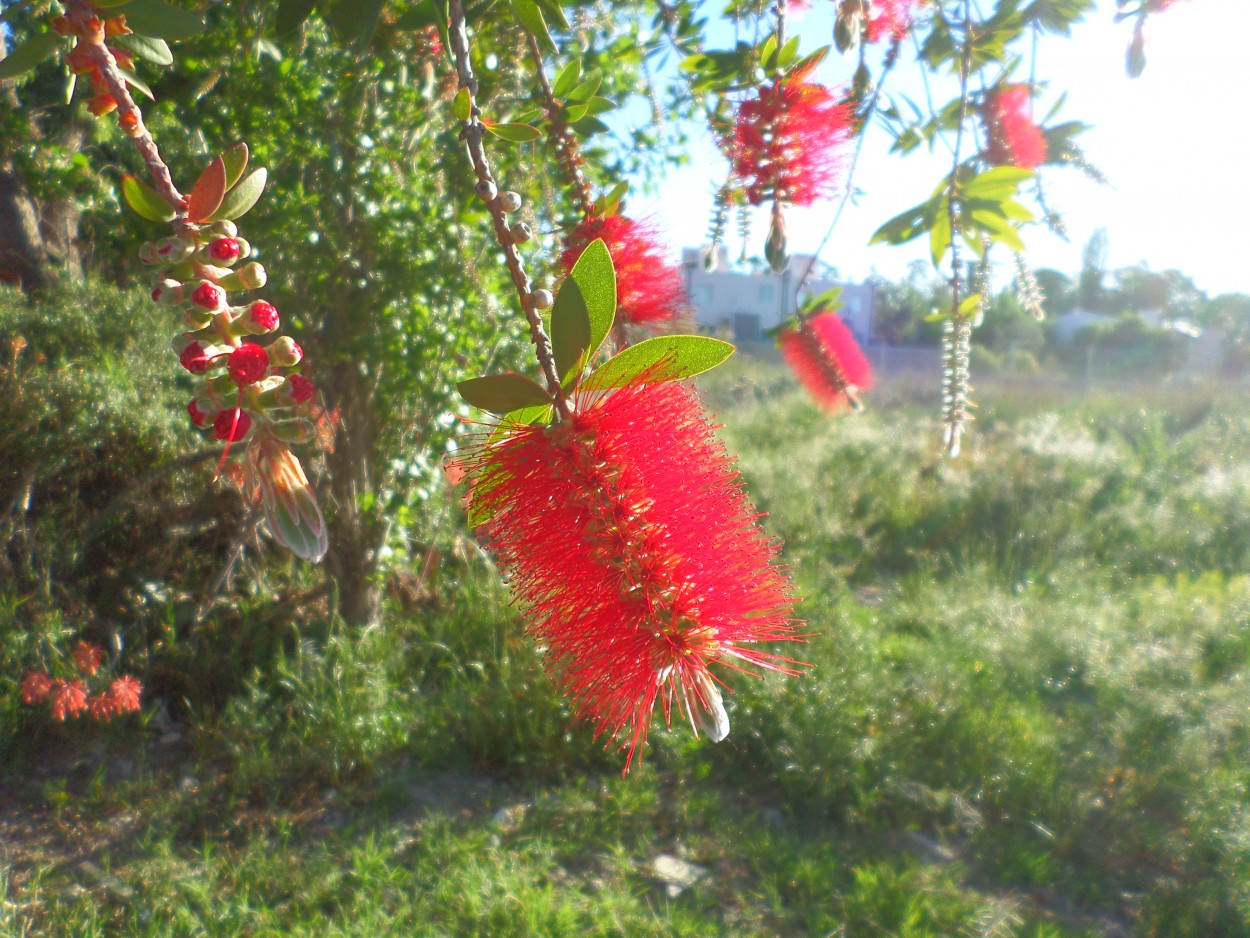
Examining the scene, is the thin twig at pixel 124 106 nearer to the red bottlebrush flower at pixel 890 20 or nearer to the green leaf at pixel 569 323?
the green leaf at pixel 569 323

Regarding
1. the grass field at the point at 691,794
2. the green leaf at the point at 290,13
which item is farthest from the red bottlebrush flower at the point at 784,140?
the grass field at the point at 691,794

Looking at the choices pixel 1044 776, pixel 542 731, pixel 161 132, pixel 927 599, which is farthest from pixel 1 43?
pixel 927 599

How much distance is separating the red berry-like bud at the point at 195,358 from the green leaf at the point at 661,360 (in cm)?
22

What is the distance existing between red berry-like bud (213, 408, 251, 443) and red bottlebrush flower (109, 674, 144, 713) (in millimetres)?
2125

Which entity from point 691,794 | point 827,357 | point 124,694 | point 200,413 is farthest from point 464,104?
point 691,794

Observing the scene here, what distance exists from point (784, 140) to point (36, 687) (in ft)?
7.35

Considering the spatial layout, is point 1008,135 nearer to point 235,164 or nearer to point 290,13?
point 290,13

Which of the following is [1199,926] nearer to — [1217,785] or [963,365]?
[1217,785]

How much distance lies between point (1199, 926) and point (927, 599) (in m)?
1.77

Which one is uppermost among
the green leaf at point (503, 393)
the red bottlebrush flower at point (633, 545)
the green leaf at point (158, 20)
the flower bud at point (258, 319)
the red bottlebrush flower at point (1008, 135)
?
the red bottlebrush flower at point (1008, 135)

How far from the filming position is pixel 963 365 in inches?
42.0

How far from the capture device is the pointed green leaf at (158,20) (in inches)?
20.1

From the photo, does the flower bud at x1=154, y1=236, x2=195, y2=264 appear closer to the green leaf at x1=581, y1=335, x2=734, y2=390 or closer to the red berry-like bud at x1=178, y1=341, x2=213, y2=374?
the red berry-like bud at x1=178, y1=341, x2=213, y2=374

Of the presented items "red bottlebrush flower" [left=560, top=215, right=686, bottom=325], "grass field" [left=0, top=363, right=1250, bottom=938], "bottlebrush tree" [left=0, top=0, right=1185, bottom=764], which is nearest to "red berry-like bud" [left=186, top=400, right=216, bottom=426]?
"bottlebrush tree" [left=0, top=0, right=1185, bottom=764]
